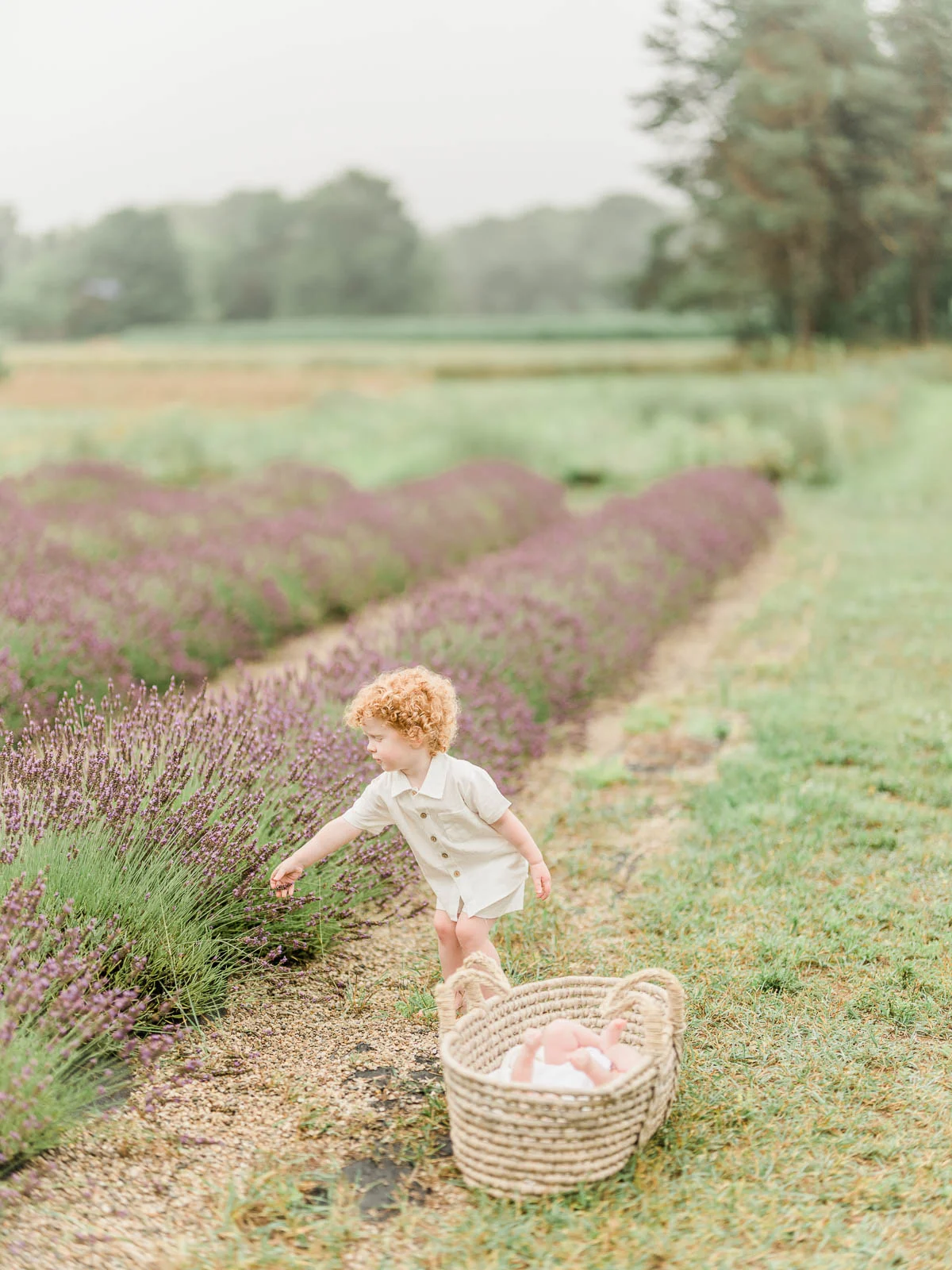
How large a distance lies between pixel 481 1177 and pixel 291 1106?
544mm

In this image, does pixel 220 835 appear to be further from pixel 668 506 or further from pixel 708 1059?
pixel 668 506

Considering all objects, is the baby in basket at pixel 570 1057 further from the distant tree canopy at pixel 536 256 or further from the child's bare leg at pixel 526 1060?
the distant tree canopy at pixel 536 256

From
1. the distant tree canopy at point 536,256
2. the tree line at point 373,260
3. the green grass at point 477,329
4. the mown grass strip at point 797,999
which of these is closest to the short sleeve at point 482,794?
the mown grass strip at point 797,999

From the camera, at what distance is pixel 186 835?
3.15 meters

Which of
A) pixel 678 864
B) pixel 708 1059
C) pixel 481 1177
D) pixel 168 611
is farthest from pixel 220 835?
pixel 168 611

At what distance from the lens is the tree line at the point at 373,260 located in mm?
27594

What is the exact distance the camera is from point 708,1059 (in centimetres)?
291

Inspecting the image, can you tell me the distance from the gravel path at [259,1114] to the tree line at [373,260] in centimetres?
2241

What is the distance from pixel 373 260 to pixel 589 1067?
157 ft

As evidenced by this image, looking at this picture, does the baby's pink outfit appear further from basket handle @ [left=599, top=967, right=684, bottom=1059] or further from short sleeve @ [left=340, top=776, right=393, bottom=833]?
short sleeve @ [left=340, top=776, right=393, bottom=833]

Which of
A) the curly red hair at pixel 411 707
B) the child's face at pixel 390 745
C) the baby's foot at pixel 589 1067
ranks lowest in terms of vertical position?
the baby's foot at pixel 589 1067

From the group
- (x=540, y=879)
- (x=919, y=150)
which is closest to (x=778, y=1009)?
(x=540, y=879)

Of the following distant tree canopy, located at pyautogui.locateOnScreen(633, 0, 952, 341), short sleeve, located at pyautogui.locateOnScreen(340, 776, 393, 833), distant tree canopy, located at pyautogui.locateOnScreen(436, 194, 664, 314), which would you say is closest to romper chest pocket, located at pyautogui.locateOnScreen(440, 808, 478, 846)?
short sleeve, located at pyautogui.locateOnScreen(340, 776, 393, 833)

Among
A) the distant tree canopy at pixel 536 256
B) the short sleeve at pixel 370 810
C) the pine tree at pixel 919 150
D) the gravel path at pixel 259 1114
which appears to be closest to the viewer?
the gravel path at pixel 259 1114
